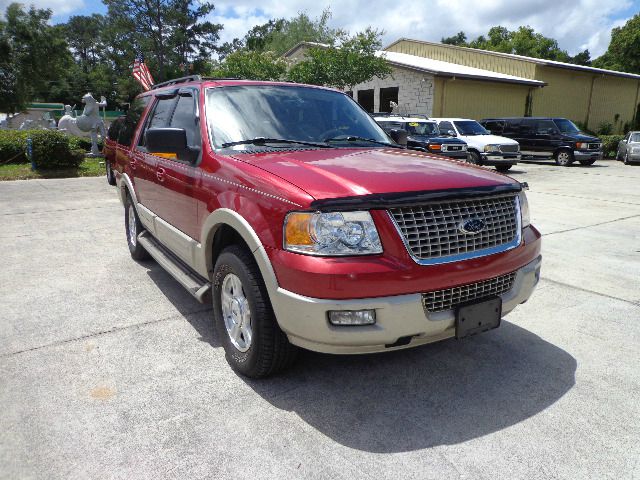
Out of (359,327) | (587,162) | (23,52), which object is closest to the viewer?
(359,327)

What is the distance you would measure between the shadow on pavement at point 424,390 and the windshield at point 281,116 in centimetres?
162

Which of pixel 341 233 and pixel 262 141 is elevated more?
pixel 262 141

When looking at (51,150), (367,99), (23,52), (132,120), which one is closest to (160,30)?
(23,52)

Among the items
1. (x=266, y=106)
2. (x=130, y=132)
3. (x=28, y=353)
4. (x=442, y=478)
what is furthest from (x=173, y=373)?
(x=130, y=132)

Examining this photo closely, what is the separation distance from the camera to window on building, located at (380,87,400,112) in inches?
1032

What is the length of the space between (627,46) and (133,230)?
54.6 metres

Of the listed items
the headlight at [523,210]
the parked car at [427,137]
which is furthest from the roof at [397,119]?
the headlight at [523,210]

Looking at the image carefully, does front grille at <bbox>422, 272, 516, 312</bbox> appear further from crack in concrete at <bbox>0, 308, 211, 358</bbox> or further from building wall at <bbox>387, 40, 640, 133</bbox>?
building wall at <bbox>387, 40, 640, 133</bbox>

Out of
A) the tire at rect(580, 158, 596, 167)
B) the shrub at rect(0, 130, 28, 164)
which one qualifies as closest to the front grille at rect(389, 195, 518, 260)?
the shrub at rect(0, 130, 28, 164)

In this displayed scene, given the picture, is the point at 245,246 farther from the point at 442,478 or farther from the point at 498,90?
the point at 498,90

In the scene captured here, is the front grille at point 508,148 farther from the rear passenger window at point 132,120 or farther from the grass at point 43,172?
the rear passenger window at point 132,120

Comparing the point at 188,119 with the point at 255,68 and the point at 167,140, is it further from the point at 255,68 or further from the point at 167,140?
the point at 255,68

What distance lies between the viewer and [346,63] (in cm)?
2216

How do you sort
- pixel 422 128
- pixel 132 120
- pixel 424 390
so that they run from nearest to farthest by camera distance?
1. pixel 424 390
2. pixel 132 120
3. pixel 422 128
